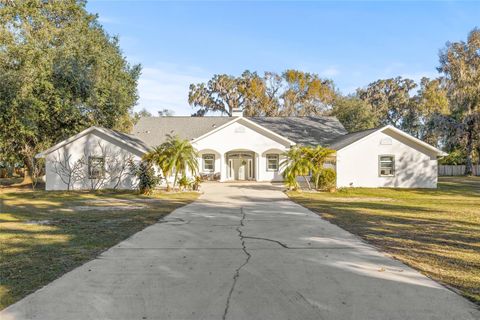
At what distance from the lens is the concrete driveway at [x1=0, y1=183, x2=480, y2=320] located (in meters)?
3.95

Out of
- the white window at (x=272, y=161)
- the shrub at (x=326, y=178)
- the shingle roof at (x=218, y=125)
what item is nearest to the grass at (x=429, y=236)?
the shrub at (x=326, y=178)

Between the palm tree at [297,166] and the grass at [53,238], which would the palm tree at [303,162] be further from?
the grass at [53,238]

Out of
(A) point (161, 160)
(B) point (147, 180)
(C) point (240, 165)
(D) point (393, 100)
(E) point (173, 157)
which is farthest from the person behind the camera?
(D) point (393, 100)

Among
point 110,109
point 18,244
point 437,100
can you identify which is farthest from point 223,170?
point 437,100

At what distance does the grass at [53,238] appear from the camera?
5.12 metres

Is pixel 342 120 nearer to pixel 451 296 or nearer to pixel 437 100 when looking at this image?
pixel 437 100

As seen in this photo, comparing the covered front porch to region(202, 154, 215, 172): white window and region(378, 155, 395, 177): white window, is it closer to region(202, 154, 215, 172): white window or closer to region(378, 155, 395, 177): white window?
region(202, 154, 215, 172): white window

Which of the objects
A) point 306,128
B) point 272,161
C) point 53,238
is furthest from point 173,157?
point 306,128

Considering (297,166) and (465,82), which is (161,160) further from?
(465,82)

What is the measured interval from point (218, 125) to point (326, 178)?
1424cm

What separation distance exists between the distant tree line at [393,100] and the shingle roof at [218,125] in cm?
1269

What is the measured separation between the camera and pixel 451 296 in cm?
438

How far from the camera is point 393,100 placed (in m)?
61.3

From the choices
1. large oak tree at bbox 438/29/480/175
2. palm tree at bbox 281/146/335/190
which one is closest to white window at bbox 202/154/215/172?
palm tree at bbox 281/146/335/190
